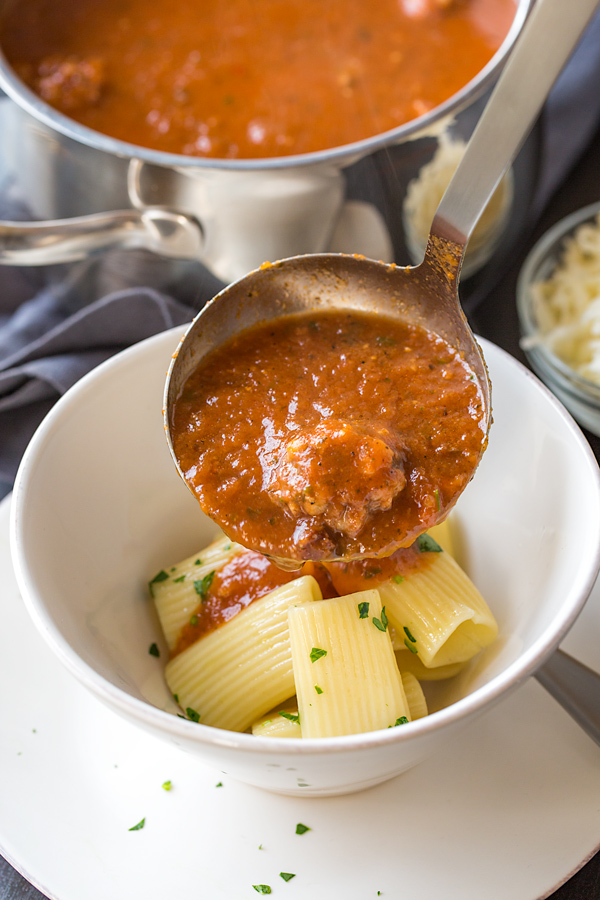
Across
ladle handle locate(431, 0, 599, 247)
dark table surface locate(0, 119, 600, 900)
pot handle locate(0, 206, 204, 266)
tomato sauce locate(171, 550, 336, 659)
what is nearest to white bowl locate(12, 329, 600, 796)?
tomato sauce locate(171, 550, 336, 659)

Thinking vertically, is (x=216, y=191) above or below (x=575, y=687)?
above

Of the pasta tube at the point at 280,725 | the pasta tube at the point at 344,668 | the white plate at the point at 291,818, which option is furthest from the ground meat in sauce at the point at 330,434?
the white plate at the point at 291,818

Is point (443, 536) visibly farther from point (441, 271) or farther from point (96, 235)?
point (96, 235)

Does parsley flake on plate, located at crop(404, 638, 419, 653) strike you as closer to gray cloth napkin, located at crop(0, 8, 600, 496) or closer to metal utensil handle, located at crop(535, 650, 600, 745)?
metal utensil handle, located at crop(535, 650, 600, 745)

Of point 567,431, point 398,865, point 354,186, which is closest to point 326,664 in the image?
point 398,865

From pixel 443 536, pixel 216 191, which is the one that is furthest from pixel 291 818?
pixel 216 191

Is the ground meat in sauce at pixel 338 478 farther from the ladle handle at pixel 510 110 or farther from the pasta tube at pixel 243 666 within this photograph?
the ladle handle at pixel 510 110

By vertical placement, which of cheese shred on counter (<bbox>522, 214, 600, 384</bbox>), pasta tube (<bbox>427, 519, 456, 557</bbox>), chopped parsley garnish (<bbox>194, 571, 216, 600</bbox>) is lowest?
cheese shred on counter (<bbox>522, 214, 600, 384</bbox>)
